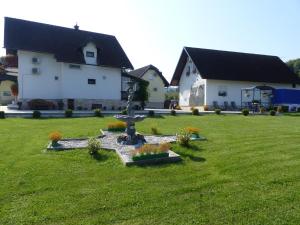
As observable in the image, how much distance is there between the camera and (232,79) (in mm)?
34594

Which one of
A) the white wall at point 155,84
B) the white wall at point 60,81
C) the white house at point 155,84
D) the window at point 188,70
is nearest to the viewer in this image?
the white wall at point 60,81

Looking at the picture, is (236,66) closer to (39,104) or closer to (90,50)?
(90,50)

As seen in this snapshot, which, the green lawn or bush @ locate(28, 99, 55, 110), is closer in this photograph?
the green lawn

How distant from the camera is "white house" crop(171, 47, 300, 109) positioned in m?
34.3

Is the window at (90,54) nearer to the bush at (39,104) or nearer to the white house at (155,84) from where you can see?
the bush at (39,104)

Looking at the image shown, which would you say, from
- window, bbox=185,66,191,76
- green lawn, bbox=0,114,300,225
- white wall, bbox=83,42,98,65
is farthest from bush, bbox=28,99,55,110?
green lawn, bbox=0,114,300,225

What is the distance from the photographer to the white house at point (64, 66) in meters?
27.5

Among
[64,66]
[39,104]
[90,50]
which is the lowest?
[39,104]

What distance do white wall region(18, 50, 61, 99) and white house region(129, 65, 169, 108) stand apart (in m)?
15.5

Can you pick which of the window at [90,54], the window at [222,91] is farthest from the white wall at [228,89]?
the window at [90,54]

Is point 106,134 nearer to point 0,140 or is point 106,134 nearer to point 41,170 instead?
point 0,140

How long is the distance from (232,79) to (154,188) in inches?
1171

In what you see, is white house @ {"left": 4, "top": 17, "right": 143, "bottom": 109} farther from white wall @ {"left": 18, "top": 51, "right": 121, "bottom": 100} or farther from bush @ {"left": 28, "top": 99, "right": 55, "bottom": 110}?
bush @ {"left": 28, "top": 99, "right": 55, "bottom": 110}

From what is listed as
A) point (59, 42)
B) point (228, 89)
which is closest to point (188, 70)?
point (228, 89)
